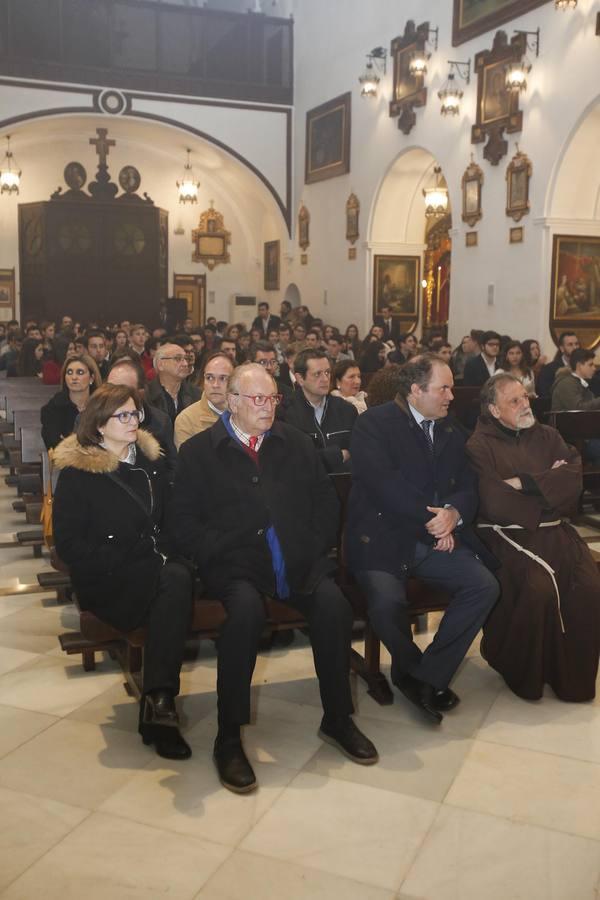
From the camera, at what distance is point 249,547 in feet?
12.7

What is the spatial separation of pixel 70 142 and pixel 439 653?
19654 millimetres

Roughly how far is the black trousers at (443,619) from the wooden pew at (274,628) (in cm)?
9

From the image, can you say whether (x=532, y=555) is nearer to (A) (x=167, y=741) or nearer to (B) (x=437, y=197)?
(A) (x=167, y=741)

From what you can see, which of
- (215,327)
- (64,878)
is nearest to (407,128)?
(215,327)

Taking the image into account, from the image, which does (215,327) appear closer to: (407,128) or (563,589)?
(407,128)

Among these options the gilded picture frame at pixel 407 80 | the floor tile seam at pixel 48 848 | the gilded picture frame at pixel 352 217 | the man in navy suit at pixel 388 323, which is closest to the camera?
the floor tile seam at pixel 48 848

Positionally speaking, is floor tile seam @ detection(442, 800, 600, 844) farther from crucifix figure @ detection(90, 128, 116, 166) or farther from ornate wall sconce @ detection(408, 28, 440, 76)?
crucifix figure @ detection(90, 128, 116, 166)

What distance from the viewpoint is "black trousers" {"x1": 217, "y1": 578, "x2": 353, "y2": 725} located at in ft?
11.7

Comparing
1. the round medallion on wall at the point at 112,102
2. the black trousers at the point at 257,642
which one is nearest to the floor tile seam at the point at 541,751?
the black trousers at the point at 257,642

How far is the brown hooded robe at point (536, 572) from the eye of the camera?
13.8 ft

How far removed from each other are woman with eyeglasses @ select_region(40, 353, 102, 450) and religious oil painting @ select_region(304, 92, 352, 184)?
12.8 meters

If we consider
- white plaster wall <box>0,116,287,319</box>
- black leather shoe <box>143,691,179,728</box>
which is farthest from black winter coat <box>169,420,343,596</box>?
white plaster wall <box>0,116,287,319</box>

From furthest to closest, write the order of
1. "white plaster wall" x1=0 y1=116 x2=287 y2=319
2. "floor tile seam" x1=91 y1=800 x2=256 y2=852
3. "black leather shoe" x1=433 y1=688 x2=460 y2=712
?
"white plaster wall" x1=0 y1=116 x2=287 y2=319 < "black leather shoe" x1=433 y1=688 x2=460 y2=712 < "floor tile seam" x1=91 y1=800 x2=256 y2=852

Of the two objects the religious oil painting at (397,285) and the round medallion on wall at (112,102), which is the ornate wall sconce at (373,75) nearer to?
the religious oil painting at (397,285)
